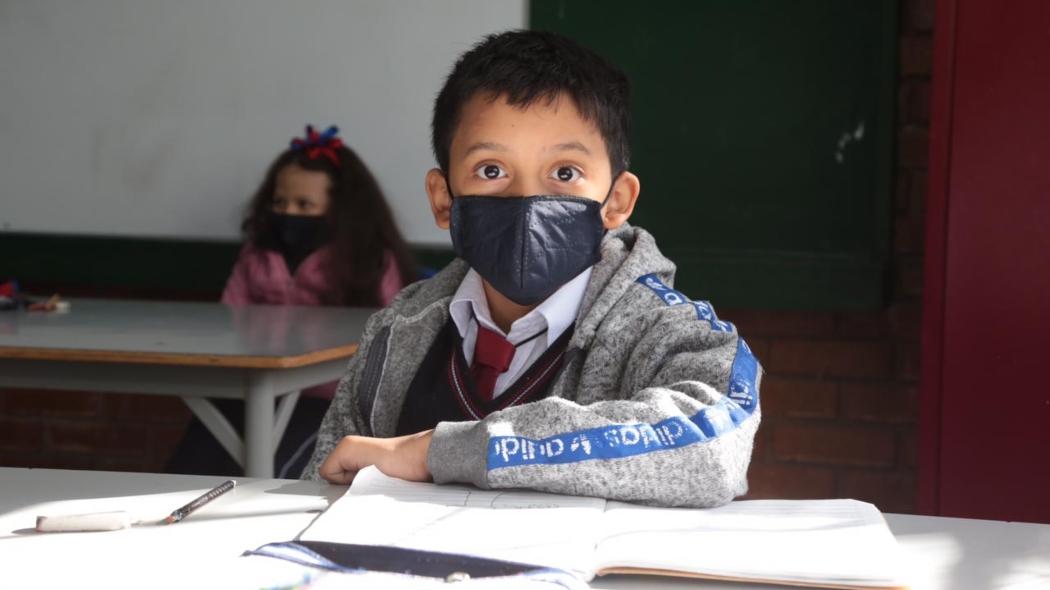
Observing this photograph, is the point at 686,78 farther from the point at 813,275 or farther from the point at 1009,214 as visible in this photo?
the point at 1009,214

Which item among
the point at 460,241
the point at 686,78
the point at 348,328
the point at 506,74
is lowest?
the point at 348,328

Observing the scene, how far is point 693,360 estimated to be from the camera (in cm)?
126

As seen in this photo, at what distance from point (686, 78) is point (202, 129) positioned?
57.2 inches

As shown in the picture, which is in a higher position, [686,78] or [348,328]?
[686,78]

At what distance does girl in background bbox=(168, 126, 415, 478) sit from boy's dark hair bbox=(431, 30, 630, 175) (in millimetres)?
1821

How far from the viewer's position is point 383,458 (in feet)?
3.82

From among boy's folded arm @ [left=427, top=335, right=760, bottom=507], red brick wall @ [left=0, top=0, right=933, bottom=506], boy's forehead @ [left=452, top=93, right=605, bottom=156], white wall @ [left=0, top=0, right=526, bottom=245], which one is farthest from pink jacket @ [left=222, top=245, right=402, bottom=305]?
boy's folded arm @ [left=427, top=335, right=760, bottom=507]

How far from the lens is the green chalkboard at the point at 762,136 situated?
3227 millimetres

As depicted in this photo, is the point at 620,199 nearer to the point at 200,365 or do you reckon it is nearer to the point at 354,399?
the point at 354,399

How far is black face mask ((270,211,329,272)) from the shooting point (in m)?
3.45

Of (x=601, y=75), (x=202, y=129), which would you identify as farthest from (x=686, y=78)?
(x=601, y=75)

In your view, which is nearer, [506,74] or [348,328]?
[506,74]

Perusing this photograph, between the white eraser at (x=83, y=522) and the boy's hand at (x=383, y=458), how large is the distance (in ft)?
0.73

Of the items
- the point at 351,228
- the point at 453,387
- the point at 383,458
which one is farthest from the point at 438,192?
the point at 351,228
